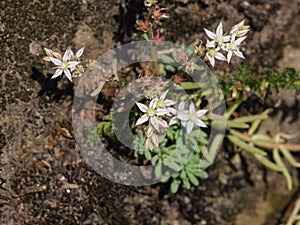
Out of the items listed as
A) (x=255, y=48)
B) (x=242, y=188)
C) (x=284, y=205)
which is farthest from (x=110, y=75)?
(x=284, y=205)

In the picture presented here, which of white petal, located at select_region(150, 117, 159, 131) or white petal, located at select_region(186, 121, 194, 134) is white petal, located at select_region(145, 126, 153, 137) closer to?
white petal, located at select_region(150, 117, 159, 131)

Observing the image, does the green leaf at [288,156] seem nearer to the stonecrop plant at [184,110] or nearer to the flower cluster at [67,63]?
the stonecrop plant at [184,110]

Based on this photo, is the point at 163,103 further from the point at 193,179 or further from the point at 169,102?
the point at 193,179

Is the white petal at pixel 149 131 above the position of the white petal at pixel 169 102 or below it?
below

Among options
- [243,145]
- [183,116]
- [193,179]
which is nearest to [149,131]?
[183,116]

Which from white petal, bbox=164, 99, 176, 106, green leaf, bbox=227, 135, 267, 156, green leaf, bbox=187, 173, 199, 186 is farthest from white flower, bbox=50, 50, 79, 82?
green leaf, bbox=227, 135, 267, 156

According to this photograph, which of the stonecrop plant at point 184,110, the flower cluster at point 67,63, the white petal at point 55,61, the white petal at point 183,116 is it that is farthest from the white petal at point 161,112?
the white petal at point 55,61
